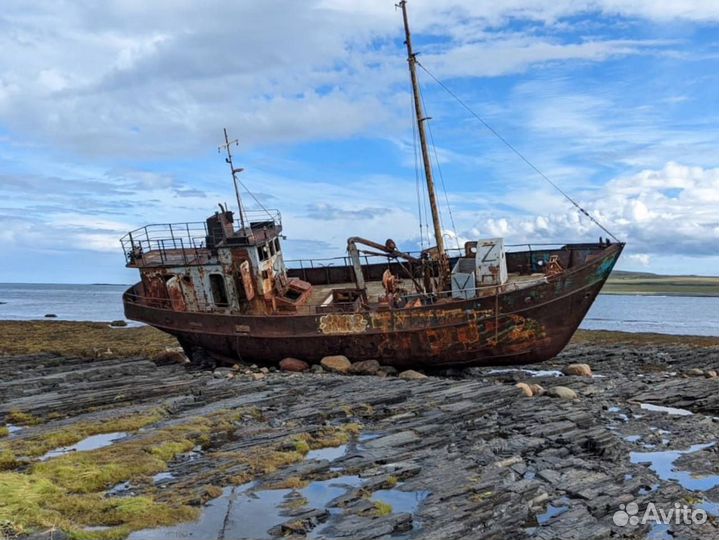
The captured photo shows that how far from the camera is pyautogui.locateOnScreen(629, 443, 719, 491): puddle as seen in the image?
9.57 metres

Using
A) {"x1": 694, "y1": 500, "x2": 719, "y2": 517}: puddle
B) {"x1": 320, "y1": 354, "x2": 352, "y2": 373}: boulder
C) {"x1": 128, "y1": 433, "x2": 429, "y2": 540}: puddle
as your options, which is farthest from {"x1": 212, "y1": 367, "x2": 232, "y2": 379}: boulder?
{"x1": 694, "y1": 500, "x2": 719, "y2": 517}: puddle

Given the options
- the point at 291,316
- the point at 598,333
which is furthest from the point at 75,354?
the point at 598,333

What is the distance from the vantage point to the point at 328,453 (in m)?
11.3

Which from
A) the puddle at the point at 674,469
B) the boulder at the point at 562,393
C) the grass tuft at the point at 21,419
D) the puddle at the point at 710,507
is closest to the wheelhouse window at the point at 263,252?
the grass tuft at the point at 21,419

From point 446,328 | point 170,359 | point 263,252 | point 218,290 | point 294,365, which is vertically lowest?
point 294,365

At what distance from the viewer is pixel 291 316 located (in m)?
19.8

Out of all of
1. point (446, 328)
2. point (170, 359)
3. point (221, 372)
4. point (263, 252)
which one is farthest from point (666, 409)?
point (170, 359)

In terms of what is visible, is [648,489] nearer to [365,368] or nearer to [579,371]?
[579,371]

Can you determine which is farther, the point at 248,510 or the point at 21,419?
the point at 21,419

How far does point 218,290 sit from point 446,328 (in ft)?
29.2

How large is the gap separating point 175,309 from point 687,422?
1702 cm

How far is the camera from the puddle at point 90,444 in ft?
39.2

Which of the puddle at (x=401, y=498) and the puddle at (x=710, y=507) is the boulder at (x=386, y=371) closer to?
the puddle at (x=401, y=498)

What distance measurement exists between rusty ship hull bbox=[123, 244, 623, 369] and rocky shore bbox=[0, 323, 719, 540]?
102 centimetres
